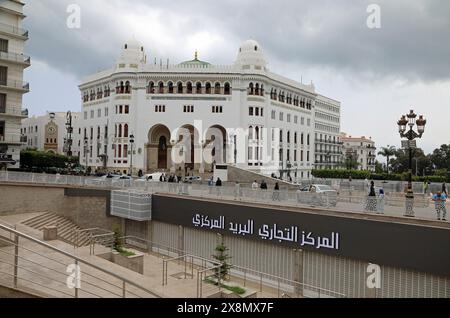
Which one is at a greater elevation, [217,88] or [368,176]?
[217,88]

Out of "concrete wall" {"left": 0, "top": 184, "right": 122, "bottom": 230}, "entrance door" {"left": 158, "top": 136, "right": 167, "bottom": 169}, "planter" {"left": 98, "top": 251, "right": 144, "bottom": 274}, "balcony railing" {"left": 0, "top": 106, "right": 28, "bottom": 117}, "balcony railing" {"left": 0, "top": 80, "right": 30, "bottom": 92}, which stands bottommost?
"planter" {"left": 98, "top": 251, "right": 144, "bottom": 274}

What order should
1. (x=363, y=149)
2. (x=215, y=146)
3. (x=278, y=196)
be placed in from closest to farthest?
(x=278, y=196), (x=215, y=146), (x=363, y=149)

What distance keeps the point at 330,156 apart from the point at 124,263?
2350 inches

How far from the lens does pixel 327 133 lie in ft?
237

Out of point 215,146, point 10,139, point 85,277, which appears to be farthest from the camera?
point 215,146

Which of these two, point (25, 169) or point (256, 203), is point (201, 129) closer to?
point (25, 169)

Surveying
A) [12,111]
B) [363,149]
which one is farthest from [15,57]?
[363,149]

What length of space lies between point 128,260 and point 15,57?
25604 millimetres

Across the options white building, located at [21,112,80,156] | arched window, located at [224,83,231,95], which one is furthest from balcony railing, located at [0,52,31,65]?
white building, located at [21,112,80,156]

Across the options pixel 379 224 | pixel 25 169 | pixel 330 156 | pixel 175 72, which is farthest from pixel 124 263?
pixel 330 156

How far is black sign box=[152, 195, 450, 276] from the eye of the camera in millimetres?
11992

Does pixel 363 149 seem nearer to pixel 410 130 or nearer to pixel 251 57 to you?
pixel 251 57

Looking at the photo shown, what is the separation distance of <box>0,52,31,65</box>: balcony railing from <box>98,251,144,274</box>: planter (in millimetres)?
24374

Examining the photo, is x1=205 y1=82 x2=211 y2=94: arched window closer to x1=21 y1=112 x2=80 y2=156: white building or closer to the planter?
x1=21 y1=112 x2=80 y2=156: white building
